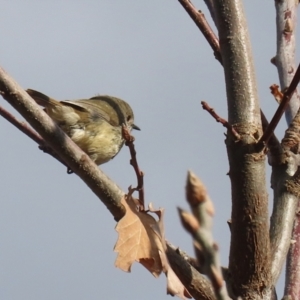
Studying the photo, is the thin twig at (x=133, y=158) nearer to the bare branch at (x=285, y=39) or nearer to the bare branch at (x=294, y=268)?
the bare branch at (x=294, y=268)

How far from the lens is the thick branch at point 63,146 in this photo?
79.6 inches

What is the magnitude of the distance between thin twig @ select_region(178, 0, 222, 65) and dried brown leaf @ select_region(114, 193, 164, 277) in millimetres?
758

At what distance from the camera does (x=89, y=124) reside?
239 inches

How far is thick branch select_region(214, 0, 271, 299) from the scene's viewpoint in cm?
239

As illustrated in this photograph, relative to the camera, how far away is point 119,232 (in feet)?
8.24

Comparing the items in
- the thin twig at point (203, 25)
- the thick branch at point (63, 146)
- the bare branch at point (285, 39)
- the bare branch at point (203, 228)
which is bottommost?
the bare branch at point (203, 228)

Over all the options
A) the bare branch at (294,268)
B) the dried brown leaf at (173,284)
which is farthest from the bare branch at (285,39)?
the dried brown leaf at (173,284)

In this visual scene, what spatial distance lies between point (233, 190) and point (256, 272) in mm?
322

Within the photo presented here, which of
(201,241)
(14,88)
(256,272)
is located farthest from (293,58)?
(201,241)

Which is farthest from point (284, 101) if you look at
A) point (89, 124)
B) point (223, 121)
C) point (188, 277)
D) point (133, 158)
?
point (89, 124)

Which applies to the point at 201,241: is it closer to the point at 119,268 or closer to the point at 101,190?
the point at 101,190

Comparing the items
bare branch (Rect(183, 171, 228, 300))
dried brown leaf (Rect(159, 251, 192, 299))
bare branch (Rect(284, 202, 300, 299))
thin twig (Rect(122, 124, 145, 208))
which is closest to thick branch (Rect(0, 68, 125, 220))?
thin twig (Rect(122, 124, 145, 208))

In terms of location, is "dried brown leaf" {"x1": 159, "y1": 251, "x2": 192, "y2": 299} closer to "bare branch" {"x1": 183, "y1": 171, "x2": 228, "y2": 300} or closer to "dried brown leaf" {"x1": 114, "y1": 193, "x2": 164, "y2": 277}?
"dried brown leaf" {"x1": 114, "y1": 193, "x2": 164, "y2": 277}

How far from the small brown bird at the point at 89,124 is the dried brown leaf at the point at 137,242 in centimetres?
330
